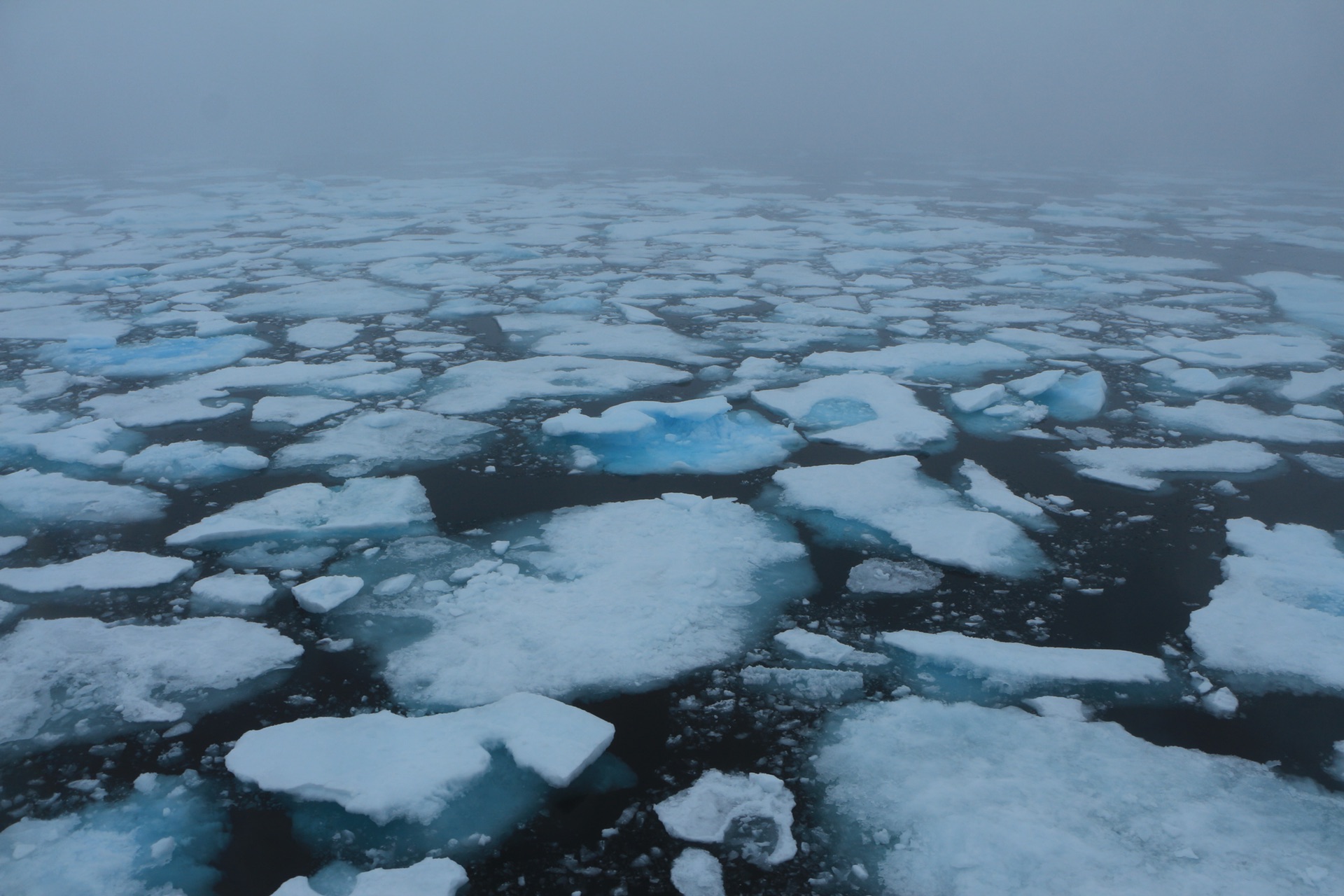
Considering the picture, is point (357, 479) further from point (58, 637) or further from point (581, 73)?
point (581, 73)

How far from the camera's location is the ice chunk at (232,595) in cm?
215

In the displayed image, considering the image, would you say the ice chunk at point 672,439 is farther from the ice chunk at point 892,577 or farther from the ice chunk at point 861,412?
the ice chunk at point 892,577

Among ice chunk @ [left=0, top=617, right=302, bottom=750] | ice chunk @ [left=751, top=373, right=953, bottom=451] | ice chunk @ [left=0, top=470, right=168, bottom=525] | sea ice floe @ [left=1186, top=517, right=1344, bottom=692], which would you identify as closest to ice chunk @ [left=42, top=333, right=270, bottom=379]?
ice chunk @ [left=0, top=470, right=168, bottom=525]

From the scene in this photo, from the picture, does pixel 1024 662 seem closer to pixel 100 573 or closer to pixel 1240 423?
pixel 1240 423

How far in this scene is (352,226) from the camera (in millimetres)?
8125

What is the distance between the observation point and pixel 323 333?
4609 millimetres

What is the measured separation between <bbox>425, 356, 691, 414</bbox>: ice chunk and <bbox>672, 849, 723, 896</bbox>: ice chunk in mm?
2337

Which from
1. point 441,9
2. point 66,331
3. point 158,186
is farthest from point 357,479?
point 441,9

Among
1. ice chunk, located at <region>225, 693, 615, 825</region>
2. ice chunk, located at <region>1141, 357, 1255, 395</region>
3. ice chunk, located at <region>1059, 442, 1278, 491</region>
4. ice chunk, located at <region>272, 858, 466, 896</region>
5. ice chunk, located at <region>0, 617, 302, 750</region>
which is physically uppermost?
ice chunk, located at <region>1141, 357, 1255, 395</region>

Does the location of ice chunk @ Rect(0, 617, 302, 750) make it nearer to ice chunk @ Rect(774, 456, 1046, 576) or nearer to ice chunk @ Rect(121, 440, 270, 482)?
ice chunk @ Rect(121, 440, 270, 482)

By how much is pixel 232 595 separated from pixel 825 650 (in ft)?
4.84

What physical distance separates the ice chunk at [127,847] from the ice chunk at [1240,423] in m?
3.45

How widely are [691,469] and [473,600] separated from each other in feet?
3.44

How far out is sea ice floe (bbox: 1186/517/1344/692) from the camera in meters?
1.97
